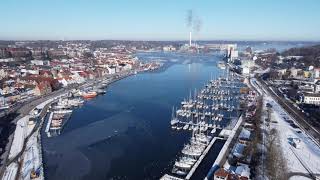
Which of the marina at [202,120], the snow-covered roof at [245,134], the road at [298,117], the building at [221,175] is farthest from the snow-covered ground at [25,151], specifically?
the road at [298,117]

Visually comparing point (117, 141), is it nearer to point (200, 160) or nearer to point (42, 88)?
point (200, 160)

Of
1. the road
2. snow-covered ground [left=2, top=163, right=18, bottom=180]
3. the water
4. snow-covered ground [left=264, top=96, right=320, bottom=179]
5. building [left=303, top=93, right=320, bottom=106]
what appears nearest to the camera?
snow-covered ground [left=2, top=163, right=18, bottom=180]

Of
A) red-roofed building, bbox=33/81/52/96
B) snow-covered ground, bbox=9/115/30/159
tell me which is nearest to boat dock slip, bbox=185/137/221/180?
snow-covered ground, bbox=9/115/30/159

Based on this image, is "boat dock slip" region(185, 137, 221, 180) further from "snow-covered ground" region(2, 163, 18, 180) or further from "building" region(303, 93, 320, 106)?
"building" region(303, 93, 320, 106)

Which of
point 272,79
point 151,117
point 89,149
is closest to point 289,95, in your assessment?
point 272,79

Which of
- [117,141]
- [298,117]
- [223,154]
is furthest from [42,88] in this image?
[298,117]

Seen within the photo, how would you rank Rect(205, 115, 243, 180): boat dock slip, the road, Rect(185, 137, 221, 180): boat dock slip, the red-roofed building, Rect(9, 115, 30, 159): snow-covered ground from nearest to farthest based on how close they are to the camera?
Rect(185, 137, 221, 180): boat dock slip → Rect(205, 115, 243, 180): boat dock slip → Rect(9, 115, 30, 159): snow-covered ground → the road → the red-roofed building

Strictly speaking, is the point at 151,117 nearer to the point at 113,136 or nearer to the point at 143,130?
the point at 143,130
